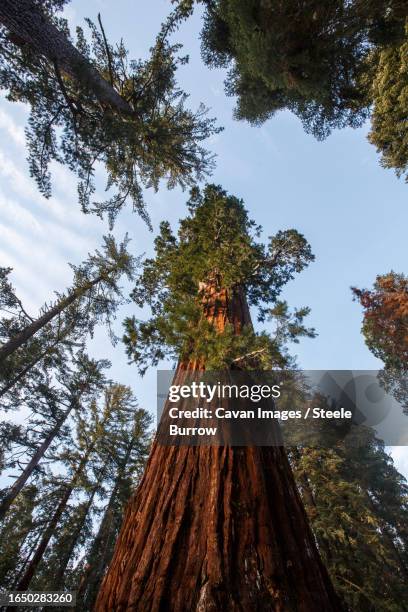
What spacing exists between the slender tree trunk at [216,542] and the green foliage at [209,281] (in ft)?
3.80

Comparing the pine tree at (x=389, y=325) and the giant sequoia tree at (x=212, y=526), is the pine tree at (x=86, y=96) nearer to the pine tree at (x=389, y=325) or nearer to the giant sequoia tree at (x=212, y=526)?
the giant sequoia tree at (x=212, y=526)

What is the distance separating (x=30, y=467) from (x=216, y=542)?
495 inches

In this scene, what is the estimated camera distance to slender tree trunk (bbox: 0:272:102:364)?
32.4 ft

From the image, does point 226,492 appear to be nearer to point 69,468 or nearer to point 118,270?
point 69,468

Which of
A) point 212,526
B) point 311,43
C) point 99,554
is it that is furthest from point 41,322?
point 311,43

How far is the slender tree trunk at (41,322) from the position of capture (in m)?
9.89

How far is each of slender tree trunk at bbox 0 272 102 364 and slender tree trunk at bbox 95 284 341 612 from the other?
897 cm

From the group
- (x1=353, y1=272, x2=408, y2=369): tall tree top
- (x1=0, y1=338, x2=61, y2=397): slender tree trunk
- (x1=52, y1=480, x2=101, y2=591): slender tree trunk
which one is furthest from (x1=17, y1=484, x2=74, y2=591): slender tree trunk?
(x1=353, y1=272, x2=408, y2=369): tall tree top

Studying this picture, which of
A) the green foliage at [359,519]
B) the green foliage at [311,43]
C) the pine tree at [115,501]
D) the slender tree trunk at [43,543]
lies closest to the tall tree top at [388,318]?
the green foliage at [359,519]

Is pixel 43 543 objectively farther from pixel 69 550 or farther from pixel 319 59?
pixel 319 59

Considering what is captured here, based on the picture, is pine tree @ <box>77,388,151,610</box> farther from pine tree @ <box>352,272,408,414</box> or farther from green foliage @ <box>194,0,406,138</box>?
green foliage @ <box>194,0,406,138</box>

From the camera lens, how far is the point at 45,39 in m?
5.62

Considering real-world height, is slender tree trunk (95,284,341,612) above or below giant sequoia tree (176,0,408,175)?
below

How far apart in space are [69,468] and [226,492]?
11626mm
